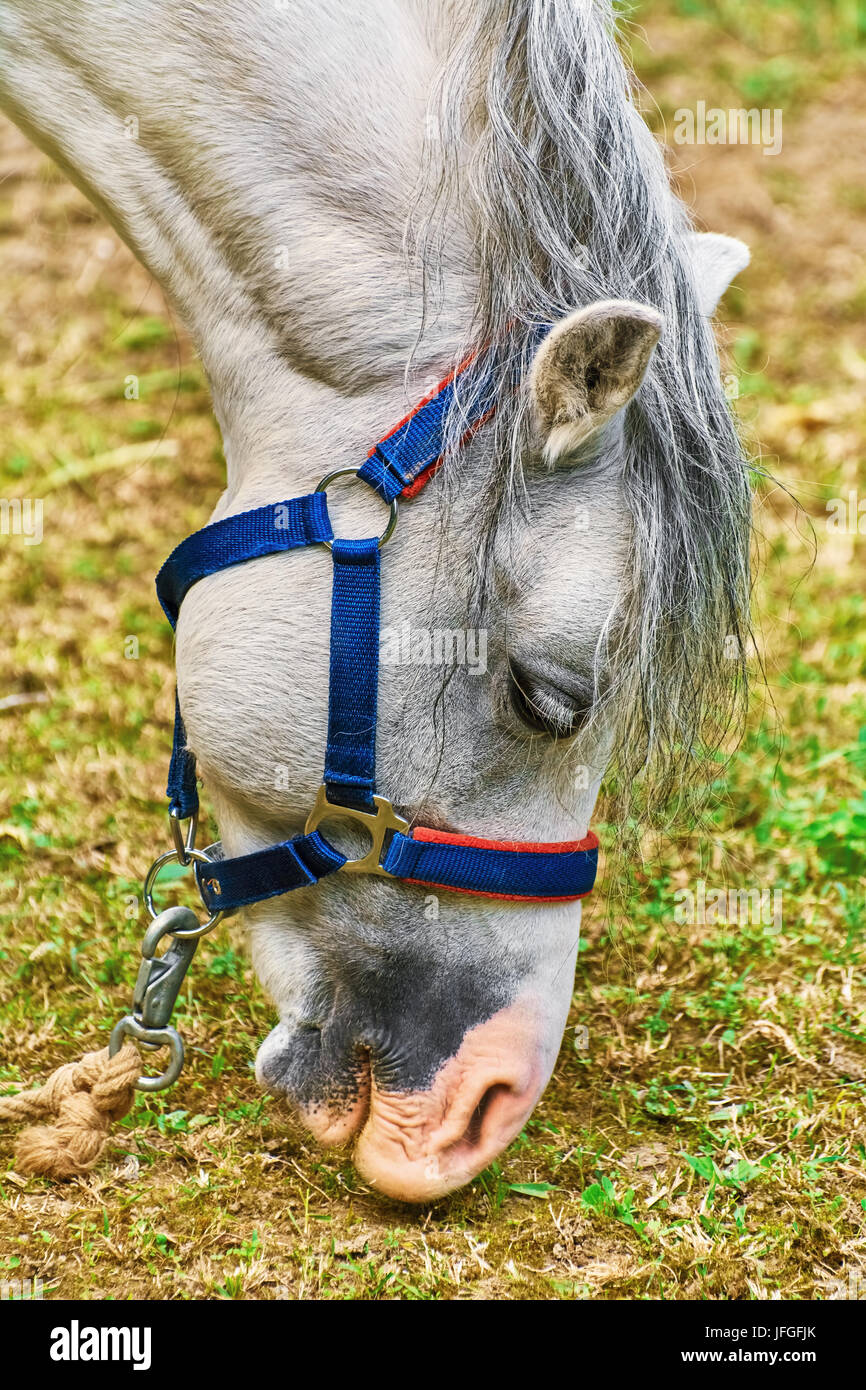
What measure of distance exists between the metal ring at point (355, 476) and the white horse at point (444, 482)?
0.02 meters

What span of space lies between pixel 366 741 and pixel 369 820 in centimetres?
14

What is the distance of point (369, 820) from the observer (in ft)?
6.93

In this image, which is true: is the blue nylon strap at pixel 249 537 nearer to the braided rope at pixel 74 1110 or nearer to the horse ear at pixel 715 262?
the horse ear at pixel 715 262

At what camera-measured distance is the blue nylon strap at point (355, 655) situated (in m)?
2.06

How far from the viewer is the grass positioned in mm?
2201

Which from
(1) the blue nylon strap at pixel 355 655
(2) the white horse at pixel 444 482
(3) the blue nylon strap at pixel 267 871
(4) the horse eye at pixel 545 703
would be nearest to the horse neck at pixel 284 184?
(2) the white horse at pixel 444 482

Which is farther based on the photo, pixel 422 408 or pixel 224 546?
pixel 224 546

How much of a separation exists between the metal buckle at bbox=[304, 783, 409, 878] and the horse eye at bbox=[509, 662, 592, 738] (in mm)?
271

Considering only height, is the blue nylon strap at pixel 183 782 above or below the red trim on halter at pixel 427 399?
below

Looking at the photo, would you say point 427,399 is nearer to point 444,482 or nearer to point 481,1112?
point 444,482

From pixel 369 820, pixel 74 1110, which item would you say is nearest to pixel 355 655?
pixel 369 820

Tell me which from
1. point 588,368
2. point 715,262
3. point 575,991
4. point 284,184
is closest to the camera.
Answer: point 588,368

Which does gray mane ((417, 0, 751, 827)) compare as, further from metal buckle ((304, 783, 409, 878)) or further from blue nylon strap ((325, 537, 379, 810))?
metal buckle ((304, 783, 409, 878))

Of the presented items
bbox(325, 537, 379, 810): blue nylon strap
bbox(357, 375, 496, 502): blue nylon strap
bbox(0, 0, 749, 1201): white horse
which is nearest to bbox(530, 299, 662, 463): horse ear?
bbox(0, 0, 749, 1201): white horse
